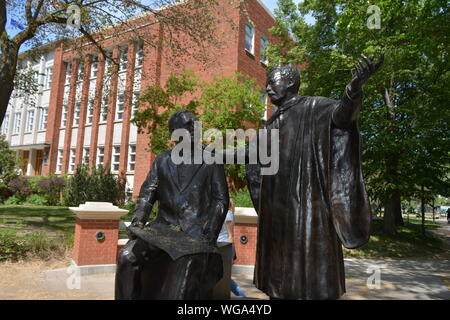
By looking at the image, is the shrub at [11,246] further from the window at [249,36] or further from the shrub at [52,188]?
the shrub at [52,188]

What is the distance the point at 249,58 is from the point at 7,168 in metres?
18.1

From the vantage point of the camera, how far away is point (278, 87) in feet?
8.13

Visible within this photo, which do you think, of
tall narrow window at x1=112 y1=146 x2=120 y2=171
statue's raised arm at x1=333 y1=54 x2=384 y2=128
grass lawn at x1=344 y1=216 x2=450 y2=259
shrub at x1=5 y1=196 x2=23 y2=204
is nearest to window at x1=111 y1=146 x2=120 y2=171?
tall narrow window at x1=112 y1=146 x2=120 y2=171

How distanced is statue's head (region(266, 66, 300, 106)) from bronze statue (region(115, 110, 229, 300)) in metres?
0.83

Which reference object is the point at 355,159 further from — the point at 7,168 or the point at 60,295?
the point at 7,168

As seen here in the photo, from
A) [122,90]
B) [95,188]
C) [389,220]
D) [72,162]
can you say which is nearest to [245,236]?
[389,220]

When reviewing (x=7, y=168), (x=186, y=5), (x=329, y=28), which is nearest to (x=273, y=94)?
(x=186, y=5)

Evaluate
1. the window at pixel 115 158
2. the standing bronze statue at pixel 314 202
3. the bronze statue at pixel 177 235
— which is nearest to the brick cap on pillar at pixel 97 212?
the bronze statue at pixel 177 235

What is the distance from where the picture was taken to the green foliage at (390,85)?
11.8 metres

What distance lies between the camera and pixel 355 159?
2.23 metres

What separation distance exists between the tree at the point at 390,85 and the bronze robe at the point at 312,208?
9.66 meters

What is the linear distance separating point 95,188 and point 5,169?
9316mm

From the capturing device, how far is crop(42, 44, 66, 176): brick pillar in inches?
1151

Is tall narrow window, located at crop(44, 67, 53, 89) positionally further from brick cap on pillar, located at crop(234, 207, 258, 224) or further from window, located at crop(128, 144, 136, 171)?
brick cap on pillar, located at crop(234, 207, 258, 224)
